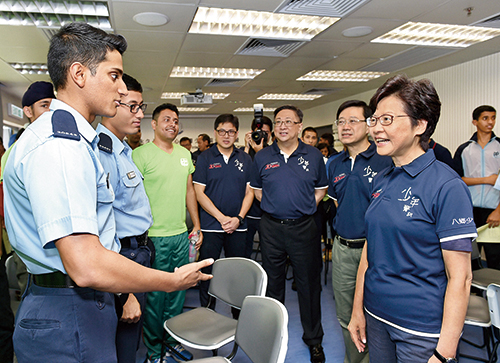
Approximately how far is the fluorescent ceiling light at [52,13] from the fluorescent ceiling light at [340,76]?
3.88 meters

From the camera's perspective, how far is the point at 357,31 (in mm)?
4094

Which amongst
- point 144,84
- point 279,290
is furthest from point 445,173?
point 144,84

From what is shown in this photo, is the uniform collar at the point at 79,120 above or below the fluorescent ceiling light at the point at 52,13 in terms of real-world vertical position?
below

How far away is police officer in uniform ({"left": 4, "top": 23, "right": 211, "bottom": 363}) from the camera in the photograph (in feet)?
2.67

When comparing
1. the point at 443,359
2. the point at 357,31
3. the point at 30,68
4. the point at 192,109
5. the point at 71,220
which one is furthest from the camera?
the point at 192,109

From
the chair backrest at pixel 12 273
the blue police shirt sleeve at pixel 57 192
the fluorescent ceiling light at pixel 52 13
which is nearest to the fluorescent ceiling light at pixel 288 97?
the fluorescent ceiling light at pixel 52 13

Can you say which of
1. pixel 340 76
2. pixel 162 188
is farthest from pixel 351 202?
pixel 340 76

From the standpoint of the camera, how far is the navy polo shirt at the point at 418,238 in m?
1.09

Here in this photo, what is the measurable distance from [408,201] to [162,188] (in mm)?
1756

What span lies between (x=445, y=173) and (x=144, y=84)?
654cm

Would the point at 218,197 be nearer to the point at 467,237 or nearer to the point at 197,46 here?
the point at 467,237

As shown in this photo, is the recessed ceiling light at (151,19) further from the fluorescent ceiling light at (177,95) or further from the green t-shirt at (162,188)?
the fluorescent ceiling light at (177,95)

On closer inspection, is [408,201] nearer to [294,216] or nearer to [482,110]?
[294,216]

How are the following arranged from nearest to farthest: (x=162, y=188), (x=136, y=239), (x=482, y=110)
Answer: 1. (x=136, y=239)
2. (x=162, y=188)
3. (x=482, y=110)
